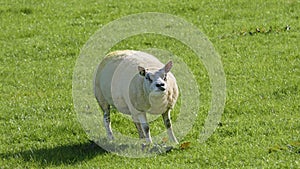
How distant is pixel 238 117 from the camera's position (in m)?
11.8

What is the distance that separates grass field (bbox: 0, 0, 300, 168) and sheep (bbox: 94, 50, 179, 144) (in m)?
0.61

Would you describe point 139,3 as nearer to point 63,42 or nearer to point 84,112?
point 63,42

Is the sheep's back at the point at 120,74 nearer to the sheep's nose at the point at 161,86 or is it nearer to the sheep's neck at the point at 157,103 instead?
the sheep's neck at the point at 157,103

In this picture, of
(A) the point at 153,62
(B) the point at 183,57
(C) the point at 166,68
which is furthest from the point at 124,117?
(B) the point at 183,57

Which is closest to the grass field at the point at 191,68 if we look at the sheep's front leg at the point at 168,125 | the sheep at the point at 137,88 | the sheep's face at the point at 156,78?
the sheep's front leg at the point at 168,125

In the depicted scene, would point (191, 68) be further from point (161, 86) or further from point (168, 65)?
point (161, 86)

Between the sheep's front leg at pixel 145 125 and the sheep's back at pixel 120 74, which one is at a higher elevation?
the sheep's back at pixel 120 74

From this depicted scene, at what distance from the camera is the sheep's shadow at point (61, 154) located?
10.2 m

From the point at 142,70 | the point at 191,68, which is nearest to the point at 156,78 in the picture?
the point at 142,70

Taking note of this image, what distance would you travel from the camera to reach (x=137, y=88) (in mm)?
10258

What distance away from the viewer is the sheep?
9.79m

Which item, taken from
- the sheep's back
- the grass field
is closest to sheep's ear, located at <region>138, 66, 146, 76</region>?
the sheep's back

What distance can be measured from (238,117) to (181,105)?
1.26 m

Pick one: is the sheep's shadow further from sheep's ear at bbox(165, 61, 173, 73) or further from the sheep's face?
sheep's ear at bbox(165, 61, 173, 73)
